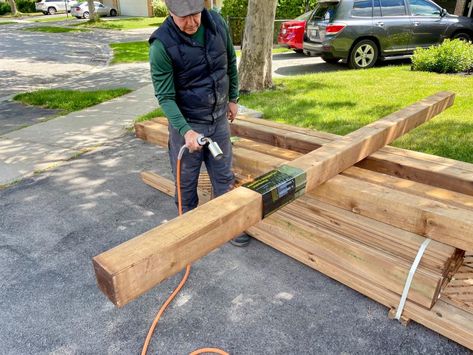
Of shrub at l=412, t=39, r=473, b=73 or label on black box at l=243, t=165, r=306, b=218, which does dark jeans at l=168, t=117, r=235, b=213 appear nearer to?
label on black box at l=243, t=165, r=306, b=218

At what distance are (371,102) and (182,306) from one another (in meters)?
5.55

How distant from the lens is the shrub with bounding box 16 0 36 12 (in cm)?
4628

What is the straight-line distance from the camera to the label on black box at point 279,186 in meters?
1.88

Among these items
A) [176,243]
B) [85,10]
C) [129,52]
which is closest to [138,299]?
[176,243]

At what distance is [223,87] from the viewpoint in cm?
296

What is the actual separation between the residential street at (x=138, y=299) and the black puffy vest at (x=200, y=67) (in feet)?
4.09

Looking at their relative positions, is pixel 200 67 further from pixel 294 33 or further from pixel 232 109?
pixel 294 33

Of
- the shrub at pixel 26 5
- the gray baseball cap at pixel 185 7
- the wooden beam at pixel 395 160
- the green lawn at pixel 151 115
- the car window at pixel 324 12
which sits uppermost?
the shrub at pixel 26 5

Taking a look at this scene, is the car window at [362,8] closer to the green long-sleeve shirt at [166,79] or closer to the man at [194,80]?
the man at [194,80]

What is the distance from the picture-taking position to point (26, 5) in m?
46.5

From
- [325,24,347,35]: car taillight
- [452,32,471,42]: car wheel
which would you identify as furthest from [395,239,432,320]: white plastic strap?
[452,32,471,42]: car wheel

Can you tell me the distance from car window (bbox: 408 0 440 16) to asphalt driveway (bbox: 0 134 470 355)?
31.2 ft

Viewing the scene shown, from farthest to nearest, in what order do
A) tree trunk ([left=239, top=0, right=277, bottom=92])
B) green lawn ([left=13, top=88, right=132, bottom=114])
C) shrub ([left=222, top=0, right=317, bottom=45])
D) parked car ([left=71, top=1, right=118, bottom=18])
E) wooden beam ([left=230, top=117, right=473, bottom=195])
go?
parked car ([left=71, top=1, right=118, bottom=18]), shrub ([left=222, top=0, right=317, bottom=45]), green lawn ([left=13, top=88, right=132, bottom=114]), tree trunk ([left=239, top=0, right=277, bottom=92]), wooden beam ([left=230, top=117, right=473, bottom=195])

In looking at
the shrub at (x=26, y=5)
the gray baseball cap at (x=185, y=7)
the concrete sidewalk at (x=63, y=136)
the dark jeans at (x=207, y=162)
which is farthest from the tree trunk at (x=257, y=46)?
the shrub at (x=26, y=5)
